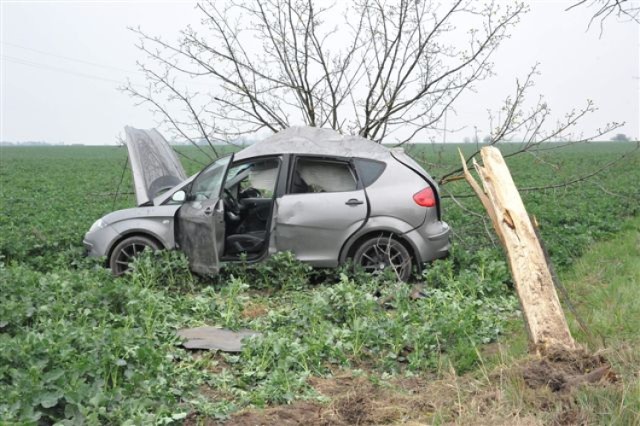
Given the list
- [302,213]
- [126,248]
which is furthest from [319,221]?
[126,248]

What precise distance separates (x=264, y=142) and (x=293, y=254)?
5.26 feet

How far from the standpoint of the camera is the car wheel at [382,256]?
Result: 9930 mm

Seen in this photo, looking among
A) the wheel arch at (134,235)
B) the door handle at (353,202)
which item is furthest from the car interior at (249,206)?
the door handle at (353,202)

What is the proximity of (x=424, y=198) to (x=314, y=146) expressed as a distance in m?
1.55

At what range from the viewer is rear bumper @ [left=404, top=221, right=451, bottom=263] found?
9922 millimetres

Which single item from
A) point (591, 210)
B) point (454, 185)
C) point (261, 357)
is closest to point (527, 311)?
point (261, 357)

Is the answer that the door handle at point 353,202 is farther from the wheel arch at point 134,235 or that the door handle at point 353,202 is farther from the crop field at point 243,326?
the wheel arch at point 134,235

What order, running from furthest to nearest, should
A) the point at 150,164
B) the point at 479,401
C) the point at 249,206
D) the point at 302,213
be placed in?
the point at 150,164 < the point at 249,206 < the point at 302,213 < the point at 479,401

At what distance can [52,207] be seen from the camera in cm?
2067

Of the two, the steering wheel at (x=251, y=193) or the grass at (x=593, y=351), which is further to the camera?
the steering wheel at (x=251, y=193)

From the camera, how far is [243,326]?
318 inches

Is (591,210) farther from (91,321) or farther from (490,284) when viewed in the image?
(91,321)

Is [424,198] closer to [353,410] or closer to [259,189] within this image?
[259,189]

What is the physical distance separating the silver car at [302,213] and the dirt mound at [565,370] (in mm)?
3969
